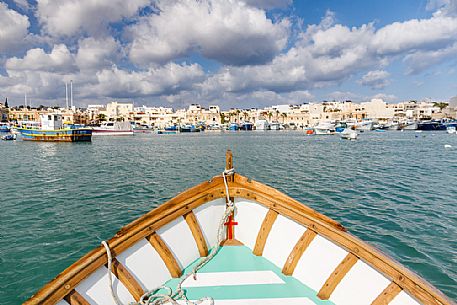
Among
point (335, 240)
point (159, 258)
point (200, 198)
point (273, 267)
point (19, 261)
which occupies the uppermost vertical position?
point (200, 198)

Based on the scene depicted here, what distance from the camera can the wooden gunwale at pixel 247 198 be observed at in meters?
2.76

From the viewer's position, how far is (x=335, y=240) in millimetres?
3426

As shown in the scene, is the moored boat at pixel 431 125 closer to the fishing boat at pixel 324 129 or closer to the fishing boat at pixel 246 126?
the fishing boat at pixel 324 129

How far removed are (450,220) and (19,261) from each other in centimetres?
1426

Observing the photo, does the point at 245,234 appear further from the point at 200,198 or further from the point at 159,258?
the point at 159,258

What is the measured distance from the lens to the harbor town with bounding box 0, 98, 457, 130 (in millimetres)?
141625

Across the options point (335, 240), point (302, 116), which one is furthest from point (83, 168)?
point (302, 116)

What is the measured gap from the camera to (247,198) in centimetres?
427

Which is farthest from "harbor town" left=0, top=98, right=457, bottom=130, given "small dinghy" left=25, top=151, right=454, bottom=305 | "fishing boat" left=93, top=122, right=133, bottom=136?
"small dinghy" left=25, top=151, right=454, bottom=305

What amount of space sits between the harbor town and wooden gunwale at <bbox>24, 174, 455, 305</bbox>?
130329 millimetres

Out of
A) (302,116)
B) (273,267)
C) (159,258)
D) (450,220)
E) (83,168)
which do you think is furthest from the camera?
(302,116)

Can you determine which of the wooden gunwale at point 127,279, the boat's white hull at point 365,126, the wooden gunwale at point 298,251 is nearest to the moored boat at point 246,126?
the boat's white hull at point 365,126

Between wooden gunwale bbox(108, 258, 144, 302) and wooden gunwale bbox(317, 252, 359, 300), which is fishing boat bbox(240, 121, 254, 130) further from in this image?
wooden gunwale bbox(108, 258, 144, 302)

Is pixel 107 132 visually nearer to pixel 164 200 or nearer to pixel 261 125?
pixel 261 125
